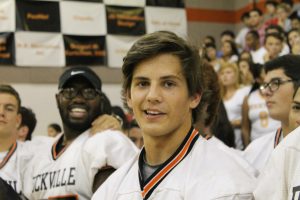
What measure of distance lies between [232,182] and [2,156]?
2044 mm

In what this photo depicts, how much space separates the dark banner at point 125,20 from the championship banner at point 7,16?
3.84 ft

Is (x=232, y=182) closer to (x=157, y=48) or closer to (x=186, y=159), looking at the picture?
(x=186, y=159)

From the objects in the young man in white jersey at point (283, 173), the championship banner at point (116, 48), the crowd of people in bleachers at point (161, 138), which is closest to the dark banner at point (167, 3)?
the championship banner at point (116, 48)

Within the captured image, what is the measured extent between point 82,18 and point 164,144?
4.94 m

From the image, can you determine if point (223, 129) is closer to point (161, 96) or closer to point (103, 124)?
point (103, 124)

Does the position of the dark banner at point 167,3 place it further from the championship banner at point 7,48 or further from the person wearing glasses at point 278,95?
the person wearing glasses at point 278,95

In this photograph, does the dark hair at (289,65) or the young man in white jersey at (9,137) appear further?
the young man in white jersey at (9,137)

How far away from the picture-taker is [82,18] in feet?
22.1

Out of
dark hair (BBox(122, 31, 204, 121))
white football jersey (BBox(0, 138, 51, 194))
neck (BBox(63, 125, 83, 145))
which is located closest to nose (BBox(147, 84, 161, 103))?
dark hair (BBox(122, 31, 204, 121))

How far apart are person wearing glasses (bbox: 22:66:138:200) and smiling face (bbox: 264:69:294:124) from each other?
0.84 metres

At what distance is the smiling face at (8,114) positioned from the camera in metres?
3.41

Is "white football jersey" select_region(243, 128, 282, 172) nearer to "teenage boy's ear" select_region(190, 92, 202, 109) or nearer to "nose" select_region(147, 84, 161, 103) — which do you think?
"teenage boy's ear" select_region(190, 92, 202, 109)

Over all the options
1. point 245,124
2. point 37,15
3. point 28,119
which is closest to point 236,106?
point 245,124

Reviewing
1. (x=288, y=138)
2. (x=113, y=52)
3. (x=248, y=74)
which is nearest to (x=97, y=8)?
(x=113, y=52)
